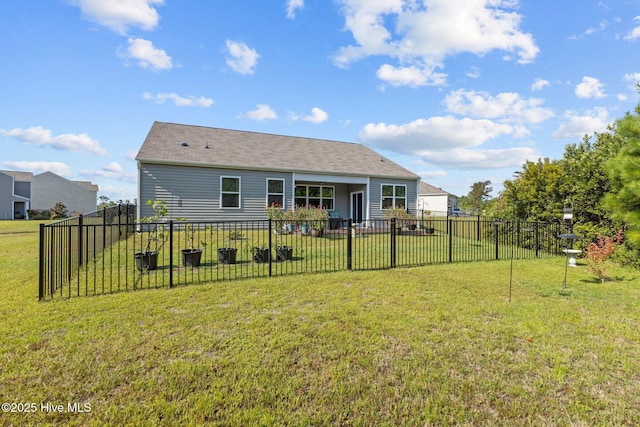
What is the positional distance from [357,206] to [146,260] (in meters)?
12.6

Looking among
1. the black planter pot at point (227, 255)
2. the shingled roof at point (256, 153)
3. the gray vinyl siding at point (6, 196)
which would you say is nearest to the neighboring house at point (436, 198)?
the shingled roof at point (256, 153)

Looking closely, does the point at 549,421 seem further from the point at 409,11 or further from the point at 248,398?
the point at 409,11

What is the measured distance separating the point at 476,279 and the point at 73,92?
42.3 ft

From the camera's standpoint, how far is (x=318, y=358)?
9.17ft

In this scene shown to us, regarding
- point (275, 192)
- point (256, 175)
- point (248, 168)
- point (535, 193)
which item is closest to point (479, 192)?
point (535, 193)

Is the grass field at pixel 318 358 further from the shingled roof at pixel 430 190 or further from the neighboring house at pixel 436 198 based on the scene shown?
the shingled roof at pixel 430 190

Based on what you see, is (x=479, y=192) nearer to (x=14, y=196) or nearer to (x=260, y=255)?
(x=260, y=255)

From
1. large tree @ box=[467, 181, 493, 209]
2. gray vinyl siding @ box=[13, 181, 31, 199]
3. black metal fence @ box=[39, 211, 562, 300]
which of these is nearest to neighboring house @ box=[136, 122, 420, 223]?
black metal fence @ box=[39, 211, 562, 300]

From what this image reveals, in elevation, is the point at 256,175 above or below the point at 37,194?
below

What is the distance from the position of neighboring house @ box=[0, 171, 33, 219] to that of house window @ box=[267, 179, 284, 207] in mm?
38413

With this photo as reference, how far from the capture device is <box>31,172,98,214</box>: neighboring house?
1519 inches

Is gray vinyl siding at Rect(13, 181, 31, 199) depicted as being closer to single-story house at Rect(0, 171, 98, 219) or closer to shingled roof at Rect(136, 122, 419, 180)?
single-story house at Rect(0, 171, 98, 219)

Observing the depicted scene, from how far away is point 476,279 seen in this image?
6055 millimetres

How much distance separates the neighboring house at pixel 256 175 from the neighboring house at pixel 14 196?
34487mm
